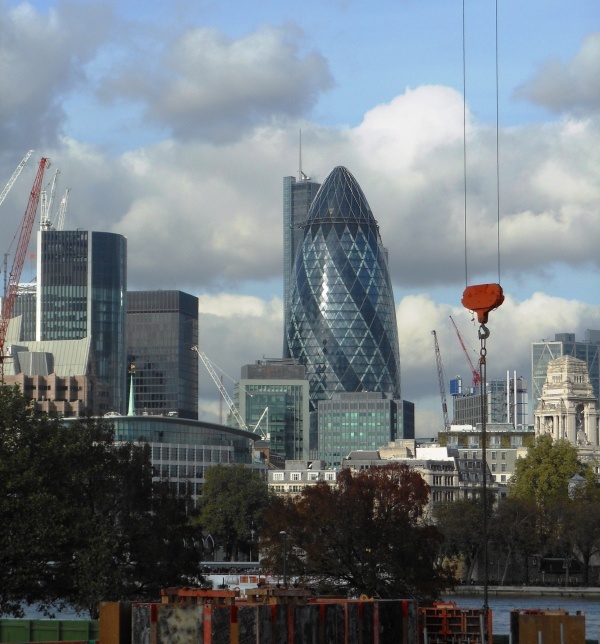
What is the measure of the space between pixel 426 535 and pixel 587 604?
52.9 metres

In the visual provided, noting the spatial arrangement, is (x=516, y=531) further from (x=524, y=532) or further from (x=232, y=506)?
(x=232, y=506)

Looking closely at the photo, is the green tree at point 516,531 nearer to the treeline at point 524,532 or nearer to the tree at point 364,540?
the treeline at point 524,532

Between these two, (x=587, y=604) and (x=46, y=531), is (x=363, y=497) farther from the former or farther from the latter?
(x=587, y=604)

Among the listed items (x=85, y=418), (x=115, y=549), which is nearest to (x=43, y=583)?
(x=115, y=549)

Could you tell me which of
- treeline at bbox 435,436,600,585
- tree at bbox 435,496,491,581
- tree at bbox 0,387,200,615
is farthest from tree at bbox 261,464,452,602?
treeline at bbox 435,436,600,585

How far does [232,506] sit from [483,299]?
148 meters

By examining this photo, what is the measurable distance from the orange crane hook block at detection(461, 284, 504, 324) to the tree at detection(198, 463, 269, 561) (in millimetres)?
143593

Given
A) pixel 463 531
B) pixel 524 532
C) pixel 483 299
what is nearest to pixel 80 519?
pixel 483 299

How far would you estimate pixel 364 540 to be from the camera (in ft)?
314

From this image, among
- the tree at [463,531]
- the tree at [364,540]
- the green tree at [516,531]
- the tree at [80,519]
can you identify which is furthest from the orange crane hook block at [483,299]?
the green tree at [516,531]

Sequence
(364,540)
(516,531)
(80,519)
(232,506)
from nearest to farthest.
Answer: (80,519) → (364,540) → (516,531) → (232,506)

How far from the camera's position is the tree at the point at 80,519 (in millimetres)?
73438

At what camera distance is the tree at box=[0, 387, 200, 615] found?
73438 millimetres

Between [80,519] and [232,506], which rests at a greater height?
[232,506]
